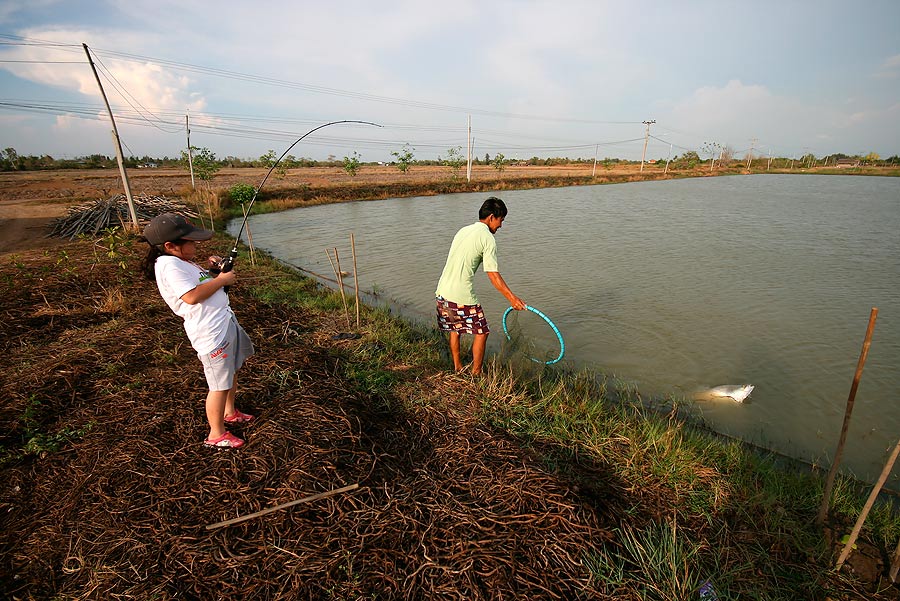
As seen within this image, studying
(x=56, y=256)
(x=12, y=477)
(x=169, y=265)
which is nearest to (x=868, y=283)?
(x=169, y=265)

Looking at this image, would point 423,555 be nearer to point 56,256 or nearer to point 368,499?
point 368,499

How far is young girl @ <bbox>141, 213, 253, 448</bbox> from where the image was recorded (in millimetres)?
2180

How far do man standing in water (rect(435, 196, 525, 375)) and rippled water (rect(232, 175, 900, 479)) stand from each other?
6.23 feet

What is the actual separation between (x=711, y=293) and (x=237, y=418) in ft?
25.0

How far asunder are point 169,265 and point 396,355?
239 centimetres

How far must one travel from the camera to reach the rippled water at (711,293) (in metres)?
4.06

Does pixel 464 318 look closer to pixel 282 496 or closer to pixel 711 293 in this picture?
pixel 282 496

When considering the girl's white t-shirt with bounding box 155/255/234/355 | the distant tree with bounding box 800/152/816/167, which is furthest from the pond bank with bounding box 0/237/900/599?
the distant tree with bounding box 800/152/816/167

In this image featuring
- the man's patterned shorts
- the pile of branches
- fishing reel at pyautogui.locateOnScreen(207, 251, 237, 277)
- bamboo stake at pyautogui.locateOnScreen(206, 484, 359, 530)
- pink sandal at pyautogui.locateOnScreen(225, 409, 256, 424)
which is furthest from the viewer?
the pile of branches

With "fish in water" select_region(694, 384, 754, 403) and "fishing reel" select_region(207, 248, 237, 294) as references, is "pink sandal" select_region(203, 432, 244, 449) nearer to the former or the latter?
"fishing reel" select_region(207, 248, 237, 294)

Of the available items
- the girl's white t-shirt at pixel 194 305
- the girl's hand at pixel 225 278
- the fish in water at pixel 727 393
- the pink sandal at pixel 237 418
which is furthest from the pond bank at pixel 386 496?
the girl's hand at pixel 225 278

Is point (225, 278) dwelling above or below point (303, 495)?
above

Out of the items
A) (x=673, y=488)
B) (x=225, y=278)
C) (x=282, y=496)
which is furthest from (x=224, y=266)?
(x=673, y=488)

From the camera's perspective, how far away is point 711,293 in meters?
7.29
